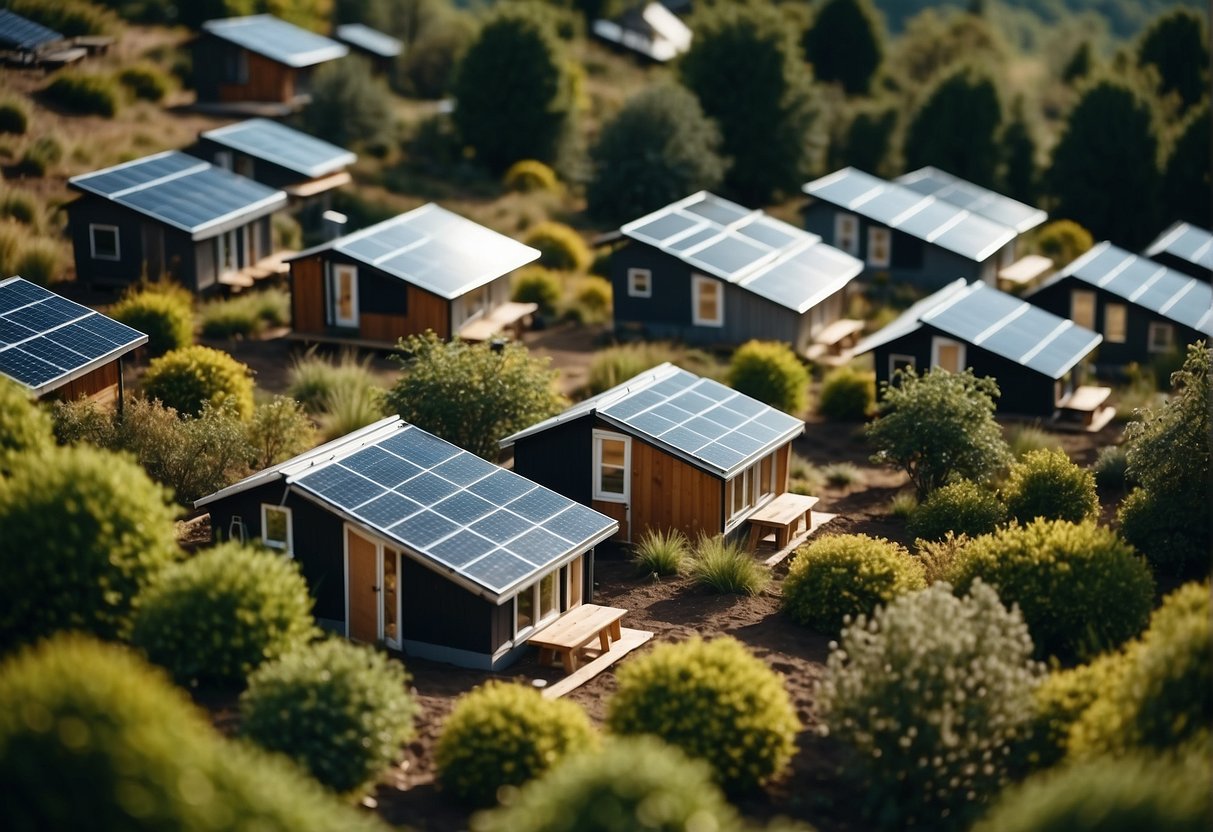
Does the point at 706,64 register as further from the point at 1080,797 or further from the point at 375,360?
the point at 1080,797

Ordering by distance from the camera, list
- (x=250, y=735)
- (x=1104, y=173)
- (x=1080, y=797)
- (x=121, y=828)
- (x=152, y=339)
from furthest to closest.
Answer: (x=1104, y=173) → (x=152, y=339) → (x=250, y=735) → (x=1080, y=797) → (x=121, y=828)

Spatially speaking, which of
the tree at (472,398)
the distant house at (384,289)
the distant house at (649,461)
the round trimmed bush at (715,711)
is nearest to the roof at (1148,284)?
the distant house at (384,289)

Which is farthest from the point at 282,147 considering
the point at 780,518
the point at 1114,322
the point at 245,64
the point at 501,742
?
the point at 501,742

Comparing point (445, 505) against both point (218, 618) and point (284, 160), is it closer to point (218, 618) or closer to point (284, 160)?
point (218, 618)

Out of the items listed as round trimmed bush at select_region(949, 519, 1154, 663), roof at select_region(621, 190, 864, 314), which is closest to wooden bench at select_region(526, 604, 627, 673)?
round trimmed bush at select_region(949, 519, 1154, 663)

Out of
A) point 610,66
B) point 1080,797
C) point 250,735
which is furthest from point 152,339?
point 610,66

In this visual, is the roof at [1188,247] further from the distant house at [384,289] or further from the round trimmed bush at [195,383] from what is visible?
the round trimmed bush at [195,383]
